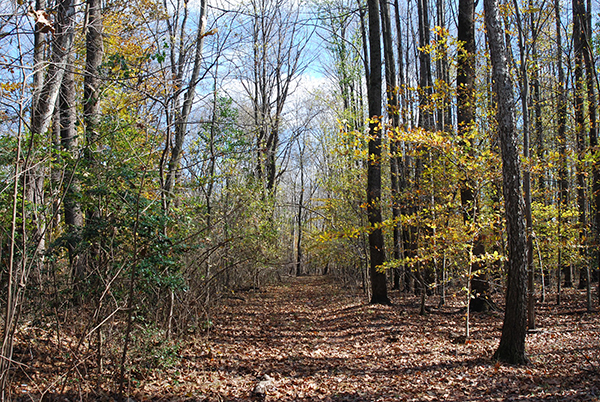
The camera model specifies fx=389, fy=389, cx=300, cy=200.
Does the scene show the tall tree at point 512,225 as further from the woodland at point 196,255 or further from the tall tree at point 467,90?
the tall tree at point 467,90

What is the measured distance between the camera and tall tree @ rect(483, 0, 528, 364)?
514 centimetres

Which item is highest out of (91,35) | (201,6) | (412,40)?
(412,40)

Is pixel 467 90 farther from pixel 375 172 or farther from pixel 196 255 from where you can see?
pixel 196 255

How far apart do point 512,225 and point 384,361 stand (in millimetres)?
2791

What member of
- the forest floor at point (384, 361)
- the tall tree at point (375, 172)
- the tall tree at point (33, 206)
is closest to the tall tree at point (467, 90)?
the forest floor at point (384, 361)

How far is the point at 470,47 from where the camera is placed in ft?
30.2

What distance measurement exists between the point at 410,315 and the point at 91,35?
9307 mm

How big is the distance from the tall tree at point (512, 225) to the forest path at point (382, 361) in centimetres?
36

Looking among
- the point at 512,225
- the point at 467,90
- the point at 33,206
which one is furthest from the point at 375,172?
the point at 33,206

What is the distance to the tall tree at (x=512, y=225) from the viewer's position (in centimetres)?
514

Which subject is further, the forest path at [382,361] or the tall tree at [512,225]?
the tall tree at [512,225]

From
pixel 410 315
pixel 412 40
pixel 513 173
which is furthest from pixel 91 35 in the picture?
pixel 412 40

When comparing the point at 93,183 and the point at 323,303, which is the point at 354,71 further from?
the point at 93,183

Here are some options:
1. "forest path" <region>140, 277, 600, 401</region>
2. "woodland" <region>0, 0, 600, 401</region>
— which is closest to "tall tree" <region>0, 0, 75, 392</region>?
"woodland" <region>0, 0, 600, 401</region>
